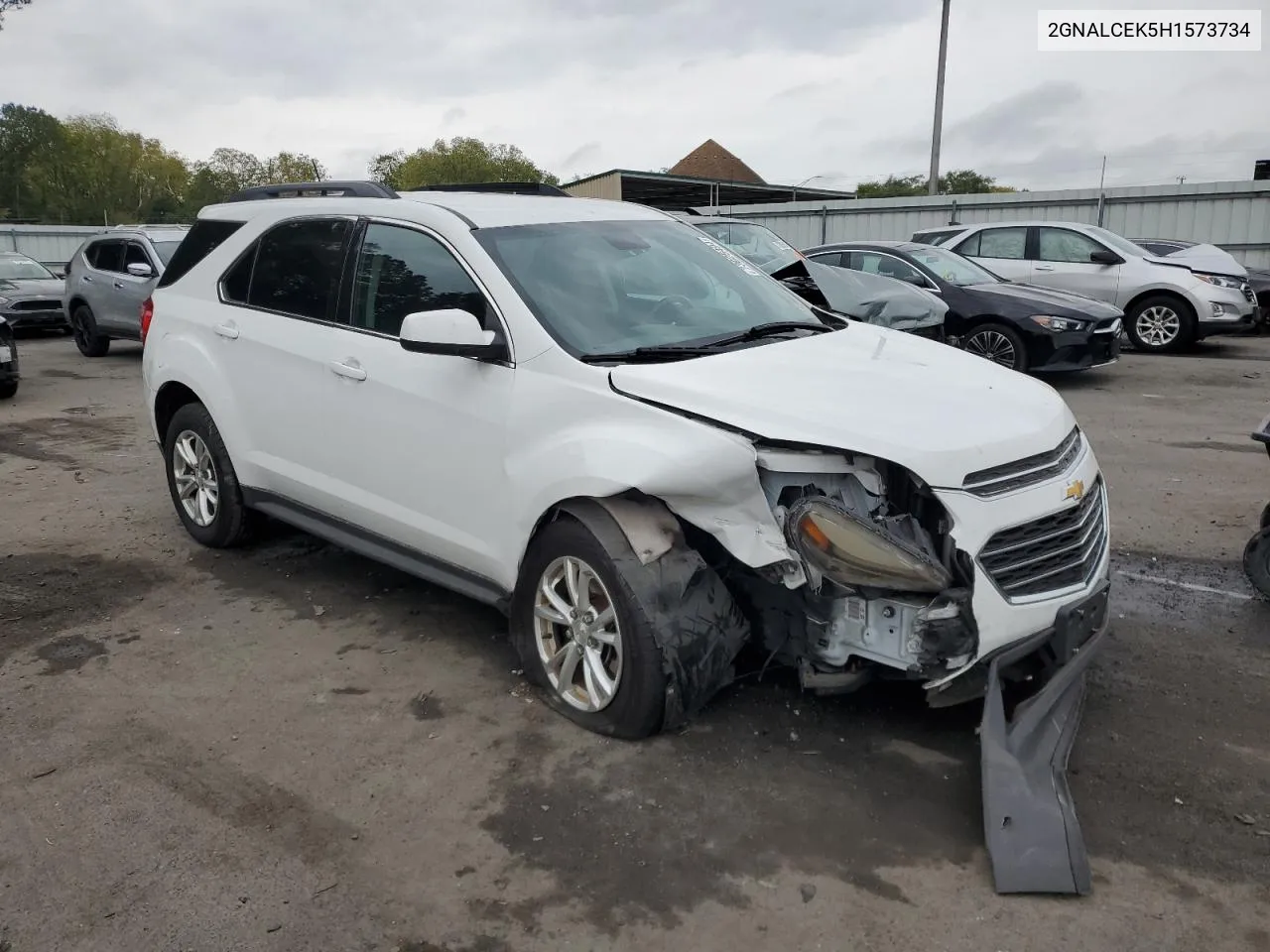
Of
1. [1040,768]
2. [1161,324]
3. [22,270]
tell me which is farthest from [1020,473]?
[22,270]

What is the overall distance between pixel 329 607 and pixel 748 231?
7347mm

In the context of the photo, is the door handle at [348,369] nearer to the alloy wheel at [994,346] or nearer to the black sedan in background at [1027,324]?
the black sedan in background at [1027,324]

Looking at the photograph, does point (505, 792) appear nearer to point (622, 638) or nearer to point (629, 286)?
point (622, 638)

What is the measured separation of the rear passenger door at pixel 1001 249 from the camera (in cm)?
1376

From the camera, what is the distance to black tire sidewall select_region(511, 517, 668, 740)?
335 cm

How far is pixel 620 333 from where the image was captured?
391 cm

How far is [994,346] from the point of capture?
10.6m

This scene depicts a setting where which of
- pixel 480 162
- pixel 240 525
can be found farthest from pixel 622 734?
pixel 480 162

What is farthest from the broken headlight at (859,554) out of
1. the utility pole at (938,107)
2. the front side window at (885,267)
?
the utility pole at (938,107)

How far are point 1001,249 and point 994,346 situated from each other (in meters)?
3.99

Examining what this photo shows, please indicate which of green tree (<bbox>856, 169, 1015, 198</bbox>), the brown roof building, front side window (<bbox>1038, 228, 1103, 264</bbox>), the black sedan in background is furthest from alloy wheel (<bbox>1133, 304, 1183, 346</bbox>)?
green tree (<bbox>856, 169, 1015, 198</bbox>)

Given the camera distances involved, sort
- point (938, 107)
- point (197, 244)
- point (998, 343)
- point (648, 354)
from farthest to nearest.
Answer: point (938, 107), point (998, 343), point (197, 244), point (648, 354)

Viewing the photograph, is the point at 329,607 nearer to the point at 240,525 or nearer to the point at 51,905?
the point at 240,525

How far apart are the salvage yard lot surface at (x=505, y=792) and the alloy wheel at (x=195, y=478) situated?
18.2 inches
